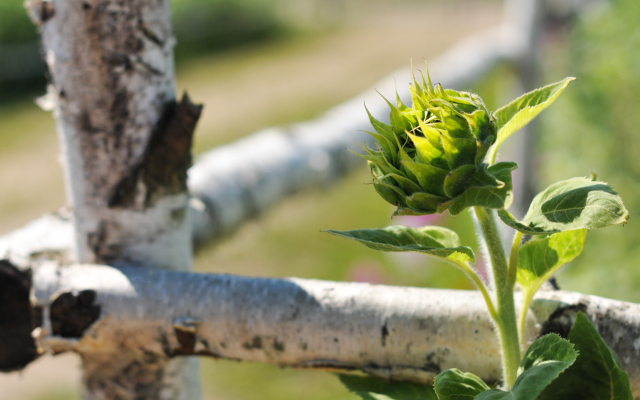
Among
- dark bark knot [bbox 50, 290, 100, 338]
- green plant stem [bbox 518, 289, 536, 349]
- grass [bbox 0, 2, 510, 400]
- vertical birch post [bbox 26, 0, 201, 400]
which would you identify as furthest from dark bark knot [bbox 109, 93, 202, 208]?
green plant stem [bbox 518, 289, 536, 349]

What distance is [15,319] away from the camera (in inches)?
26.2

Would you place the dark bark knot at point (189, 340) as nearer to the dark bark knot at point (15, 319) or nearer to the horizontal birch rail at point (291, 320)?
the horizontal birch rail at point (291, 320)

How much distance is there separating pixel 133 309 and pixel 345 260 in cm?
273

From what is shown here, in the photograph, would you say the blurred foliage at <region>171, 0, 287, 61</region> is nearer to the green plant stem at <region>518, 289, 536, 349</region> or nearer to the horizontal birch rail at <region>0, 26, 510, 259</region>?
the horizontal birch rail at <region>0, 26, 510, 259</region>

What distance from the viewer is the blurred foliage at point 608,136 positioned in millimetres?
1491

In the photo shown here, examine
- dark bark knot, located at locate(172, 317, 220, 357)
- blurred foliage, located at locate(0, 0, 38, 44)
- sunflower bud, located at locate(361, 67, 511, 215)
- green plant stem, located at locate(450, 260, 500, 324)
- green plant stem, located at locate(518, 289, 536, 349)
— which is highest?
blurred foliage, located at locate(0, 0, 38, 44)

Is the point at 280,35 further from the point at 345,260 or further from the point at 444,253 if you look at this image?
the point at 444,253

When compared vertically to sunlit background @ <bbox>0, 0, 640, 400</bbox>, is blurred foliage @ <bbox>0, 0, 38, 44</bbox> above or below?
above

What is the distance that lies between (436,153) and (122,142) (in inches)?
16.8

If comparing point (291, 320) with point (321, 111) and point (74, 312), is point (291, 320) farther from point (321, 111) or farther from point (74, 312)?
point (321, 111)

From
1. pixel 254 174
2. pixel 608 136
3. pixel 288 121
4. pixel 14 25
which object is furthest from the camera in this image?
pixel 14 25

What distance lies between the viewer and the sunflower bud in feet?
1.11

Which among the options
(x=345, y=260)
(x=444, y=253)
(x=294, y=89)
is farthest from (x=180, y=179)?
(x=294, y=89)

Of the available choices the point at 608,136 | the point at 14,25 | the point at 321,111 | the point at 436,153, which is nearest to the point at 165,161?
the point at 436,153
